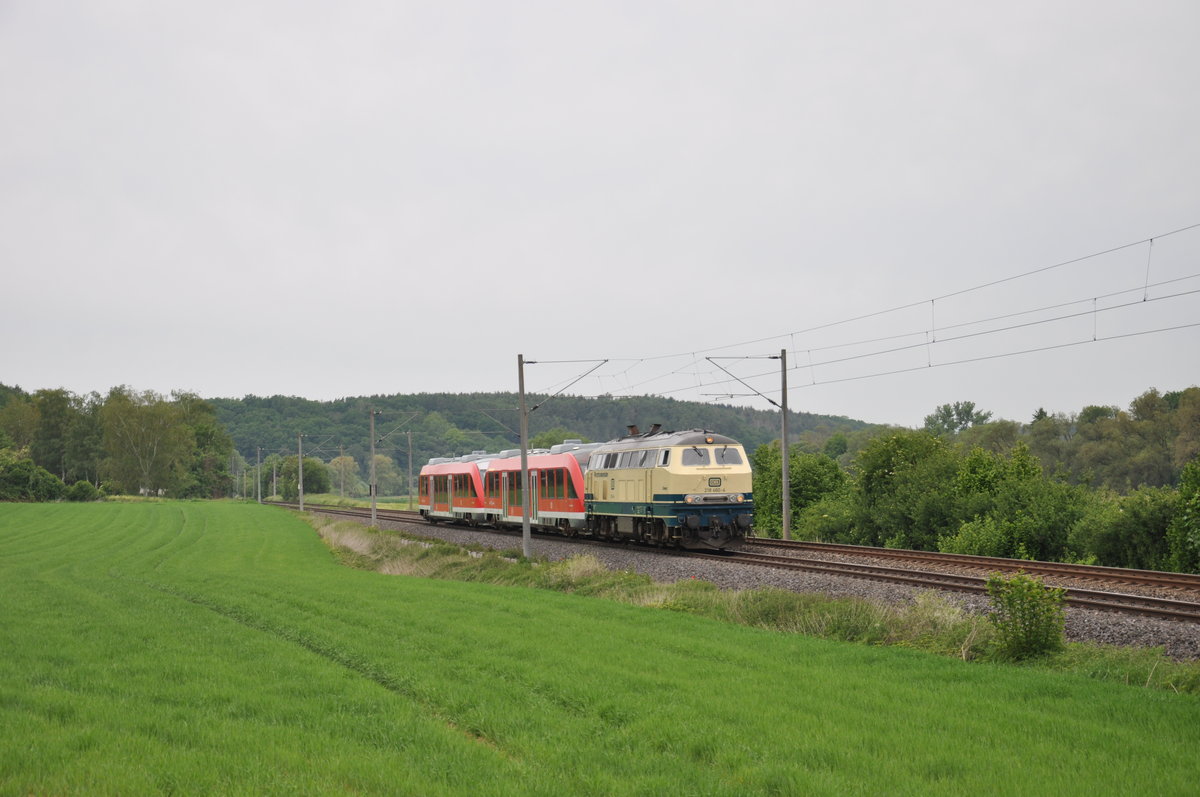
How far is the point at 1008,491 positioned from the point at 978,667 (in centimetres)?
2039

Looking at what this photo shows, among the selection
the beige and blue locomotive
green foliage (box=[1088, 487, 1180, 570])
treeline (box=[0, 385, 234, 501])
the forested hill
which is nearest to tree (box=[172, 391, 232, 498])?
treeline (box=[0, 385, 234, 501])

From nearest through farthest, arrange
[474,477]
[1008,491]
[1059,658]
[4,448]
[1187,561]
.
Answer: [1059,658] < [1187,561] < [1008,491] < [474,477] < [4,448]

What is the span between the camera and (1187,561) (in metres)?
23.3

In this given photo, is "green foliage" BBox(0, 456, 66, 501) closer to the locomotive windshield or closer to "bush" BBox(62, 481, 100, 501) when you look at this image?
"bush" BBox(62, 481, 100, 501)

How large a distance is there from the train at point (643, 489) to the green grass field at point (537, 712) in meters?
14.5

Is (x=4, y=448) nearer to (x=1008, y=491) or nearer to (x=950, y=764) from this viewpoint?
(x=1008, y=491)

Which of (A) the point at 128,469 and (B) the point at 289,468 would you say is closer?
(A) the point at 128,469

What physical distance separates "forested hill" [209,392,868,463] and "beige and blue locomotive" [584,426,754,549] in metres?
39.3

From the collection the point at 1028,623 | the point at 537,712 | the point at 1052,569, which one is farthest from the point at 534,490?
the point at 537,712

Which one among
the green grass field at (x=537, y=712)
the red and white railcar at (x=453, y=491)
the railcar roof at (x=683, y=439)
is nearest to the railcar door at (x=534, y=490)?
the red and white railcar at (x=453, y=491)

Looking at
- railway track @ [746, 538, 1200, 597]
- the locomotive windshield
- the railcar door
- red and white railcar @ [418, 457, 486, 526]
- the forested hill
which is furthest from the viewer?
the forested hill

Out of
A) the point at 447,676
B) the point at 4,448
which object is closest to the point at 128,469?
the point at 4,448

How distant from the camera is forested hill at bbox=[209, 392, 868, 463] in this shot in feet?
289

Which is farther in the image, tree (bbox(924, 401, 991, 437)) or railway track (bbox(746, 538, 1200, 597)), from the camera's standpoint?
tree (bbox(924, 401, 991, 437))
